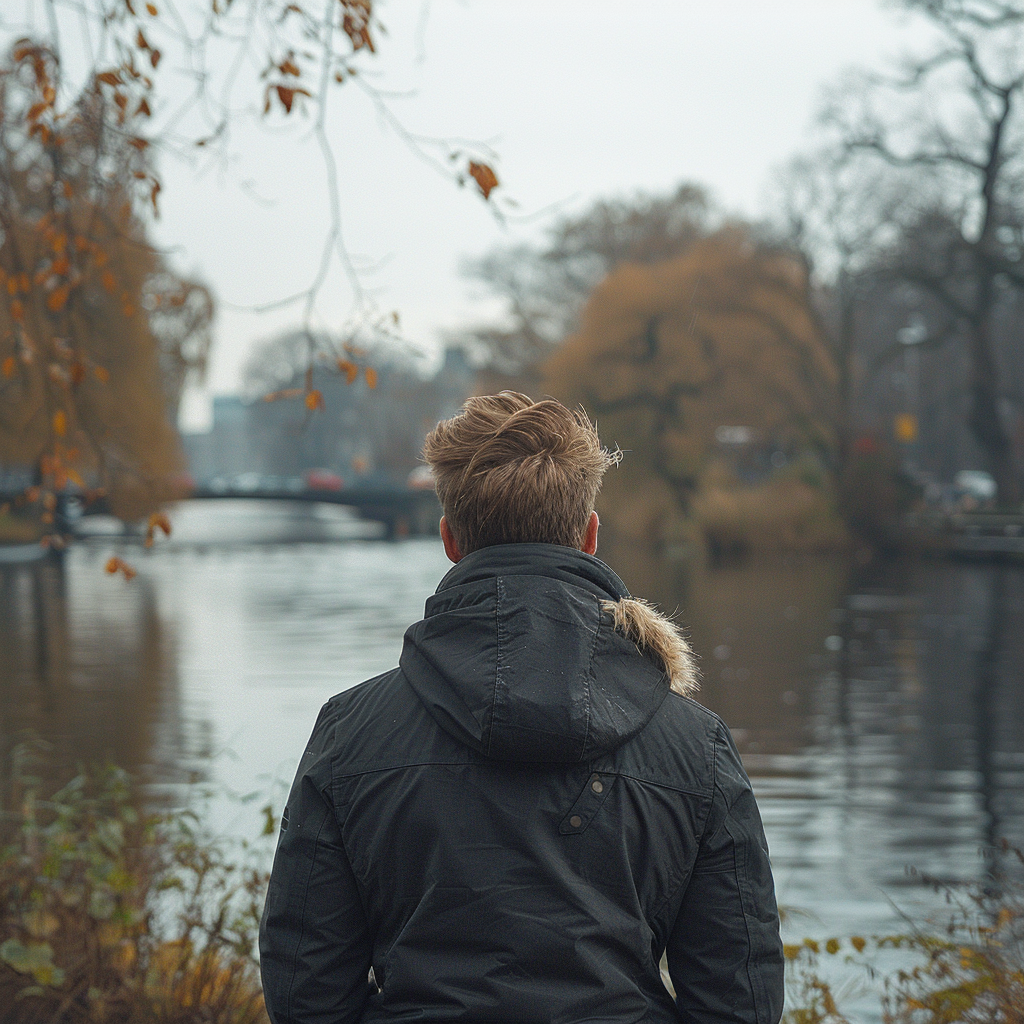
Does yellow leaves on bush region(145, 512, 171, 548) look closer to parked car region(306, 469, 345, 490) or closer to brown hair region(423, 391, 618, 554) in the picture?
brown hair region(423, 391, 618, 554)

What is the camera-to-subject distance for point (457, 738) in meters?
1.54

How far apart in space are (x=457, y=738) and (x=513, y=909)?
21cm

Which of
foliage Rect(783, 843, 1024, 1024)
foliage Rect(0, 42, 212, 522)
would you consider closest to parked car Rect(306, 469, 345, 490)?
foliage Rect(0, 42, 212, 522)

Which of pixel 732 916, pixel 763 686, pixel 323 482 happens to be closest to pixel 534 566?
pixel 732 916

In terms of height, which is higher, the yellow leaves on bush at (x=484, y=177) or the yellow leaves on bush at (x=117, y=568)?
the yellow leaves on bush at (x=484, y=177)

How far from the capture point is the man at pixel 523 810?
5.01 ft

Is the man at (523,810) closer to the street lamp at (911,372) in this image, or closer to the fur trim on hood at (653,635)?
the fur trim on hood at (653,635)

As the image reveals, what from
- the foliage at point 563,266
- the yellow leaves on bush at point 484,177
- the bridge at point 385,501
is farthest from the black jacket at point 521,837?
the bridge at point 385,501

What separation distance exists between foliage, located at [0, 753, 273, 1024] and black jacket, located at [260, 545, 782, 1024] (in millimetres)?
2011

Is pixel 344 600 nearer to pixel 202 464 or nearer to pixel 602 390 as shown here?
pixel 602 390

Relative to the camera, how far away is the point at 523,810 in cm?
154

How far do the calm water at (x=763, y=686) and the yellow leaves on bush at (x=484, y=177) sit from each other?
102 centimetres

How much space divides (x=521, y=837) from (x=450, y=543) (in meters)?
0.41

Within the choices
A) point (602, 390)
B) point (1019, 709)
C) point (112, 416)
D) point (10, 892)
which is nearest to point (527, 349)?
point (602, 390)
